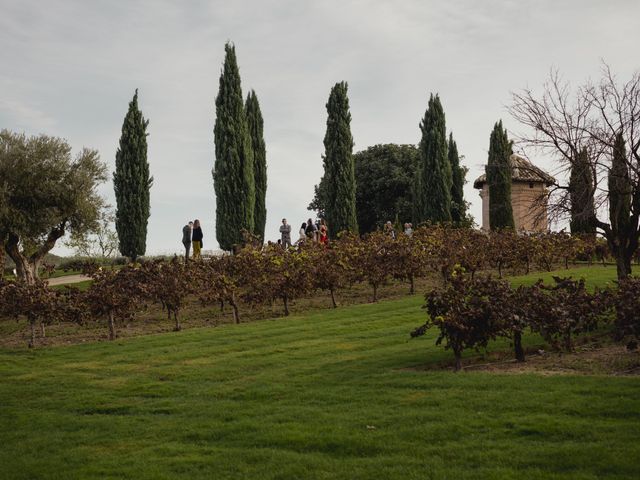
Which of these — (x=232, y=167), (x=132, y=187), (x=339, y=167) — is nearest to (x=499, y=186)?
(x=339, y=167)

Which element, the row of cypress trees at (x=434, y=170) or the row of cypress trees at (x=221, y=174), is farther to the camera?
the row of cypress trees at (x=434, y=170)

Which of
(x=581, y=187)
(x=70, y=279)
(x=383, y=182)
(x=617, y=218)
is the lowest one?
(x=70, y=279)

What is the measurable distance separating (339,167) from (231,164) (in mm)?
6892

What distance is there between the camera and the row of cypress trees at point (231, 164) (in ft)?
109

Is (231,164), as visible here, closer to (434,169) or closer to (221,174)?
(221,174)

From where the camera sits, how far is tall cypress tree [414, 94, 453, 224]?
39159mm

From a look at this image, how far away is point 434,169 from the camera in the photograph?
39.6 meters

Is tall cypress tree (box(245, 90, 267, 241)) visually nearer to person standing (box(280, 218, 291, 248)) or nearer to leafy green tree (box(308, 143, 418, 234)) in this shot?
person standing (box(280, 218, 291, 248))

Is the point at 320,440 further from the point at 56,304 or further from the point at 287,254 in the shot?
the point at 287,254

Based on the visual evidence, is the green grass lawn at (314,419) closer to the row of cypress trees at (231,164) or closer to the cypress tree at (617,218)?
the cypress tree at (617,218)

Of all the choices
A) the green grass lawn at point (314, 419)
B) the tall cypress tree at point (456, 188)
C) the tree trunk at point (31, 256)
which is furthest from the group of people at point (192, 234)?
the tall cypress tree at point (456, 188)

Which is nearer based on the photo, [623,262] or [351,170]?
[623,262]

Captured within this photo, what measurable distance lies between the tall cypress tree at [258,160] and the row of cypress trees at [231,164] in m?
2.78

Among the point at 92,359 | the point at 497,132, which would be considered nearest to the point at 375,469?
the point at 92,359
